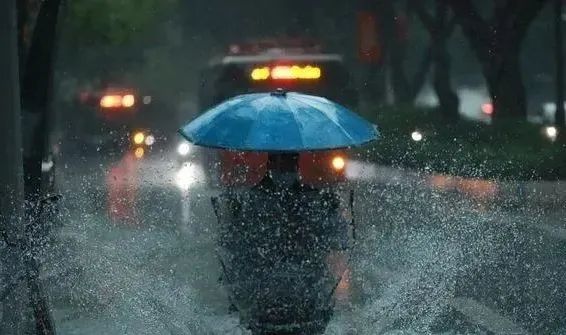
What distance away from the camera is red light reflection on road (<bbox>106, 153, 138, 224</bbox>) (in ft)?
46.8

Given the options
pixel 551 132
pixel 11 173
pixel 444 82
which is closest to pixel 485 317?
pixel 11 173

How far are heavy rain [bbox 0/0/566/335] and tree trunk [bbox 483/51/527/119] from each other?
0.06 m

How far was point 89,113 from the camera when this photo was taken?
2914 cm

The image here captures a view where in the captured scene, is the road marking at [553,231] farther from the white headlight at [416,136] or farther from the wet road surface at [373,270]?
the white headlight at [416,136]

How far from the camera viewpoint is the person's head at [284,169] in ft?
19.9

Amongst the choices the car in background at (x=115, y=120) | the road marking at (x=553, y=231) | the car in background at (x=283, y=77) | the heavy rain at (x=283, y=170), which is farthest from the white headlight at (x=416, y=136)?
the road marking at (x=553, y=231)

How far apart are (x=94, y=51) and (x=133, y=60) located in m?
1.47

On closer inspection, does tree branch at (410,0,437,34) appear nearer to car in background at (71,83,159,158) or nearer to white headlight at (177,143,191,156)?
white headlight at (177,143,191,156)

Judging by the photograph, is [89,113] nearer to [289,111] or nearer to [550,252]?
[550,252]

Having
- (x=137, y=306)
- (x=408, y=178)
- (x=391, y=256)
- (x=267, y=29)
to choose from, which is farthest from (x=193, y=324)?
(x=267, y=29)

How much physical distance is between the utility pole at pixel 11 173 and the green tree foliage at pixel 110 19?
787 inches

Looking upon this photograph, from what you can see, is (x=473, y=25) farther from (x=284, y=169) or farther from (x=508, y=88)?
(x=284, y=169)

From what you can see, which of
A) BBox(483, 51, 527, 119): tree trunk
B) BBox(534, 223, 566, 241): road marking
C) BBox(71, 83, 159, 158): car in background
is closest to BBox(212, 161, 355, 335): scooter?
BBox(534, 223, 566, 241): road marking

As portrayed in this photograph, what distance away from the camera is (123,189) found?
1808cm
